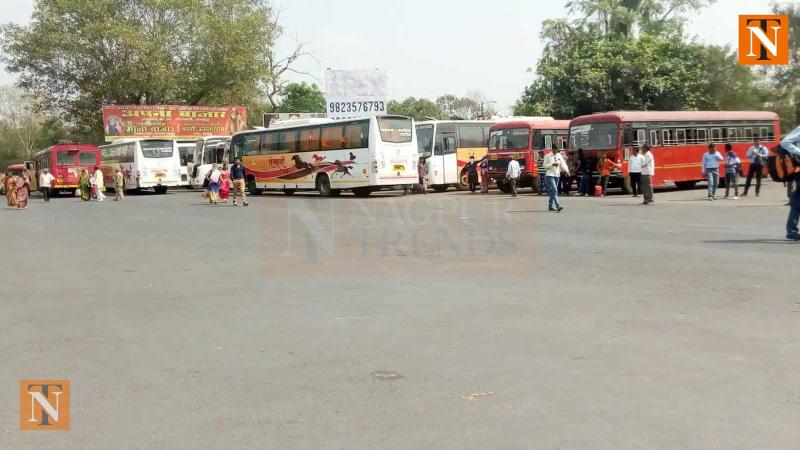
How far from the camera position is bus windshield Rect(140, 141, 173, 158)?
135 feet

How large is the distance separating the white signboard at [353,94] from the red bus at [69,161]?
1329cm

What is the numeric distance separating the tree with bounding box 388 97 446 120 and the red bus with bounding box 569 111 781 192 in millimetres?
60102

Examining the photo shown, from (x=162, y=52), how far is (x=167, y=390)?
4633 centimetres

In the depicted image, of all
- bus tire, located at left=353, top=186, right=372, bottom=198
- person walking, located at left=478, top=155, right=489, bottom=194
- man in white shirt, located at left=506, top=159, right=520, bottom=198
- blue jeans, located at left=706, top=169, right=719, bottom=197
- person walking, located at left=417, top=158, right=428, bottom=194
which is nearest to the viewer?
blue jeans, located at left=706, top=169, right=719, bottom=197

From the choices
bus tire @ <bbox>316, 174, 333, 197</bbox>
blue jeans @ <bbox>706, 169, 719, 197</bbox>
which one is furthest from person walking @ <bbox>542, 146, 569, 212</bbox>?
bus tire @ <bbox>316, 174, 333, 197</bbox>

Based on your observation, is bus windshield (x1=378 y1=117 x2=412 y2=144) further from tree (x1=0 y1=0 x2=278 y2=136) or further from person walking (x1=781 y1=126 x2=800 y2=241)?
tree (x1=0 y1=0 x2=278 y2=136)

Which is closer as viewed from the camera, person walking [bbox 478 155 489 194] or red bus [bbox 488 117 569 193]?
red bus [bbox 488 117 569 193]

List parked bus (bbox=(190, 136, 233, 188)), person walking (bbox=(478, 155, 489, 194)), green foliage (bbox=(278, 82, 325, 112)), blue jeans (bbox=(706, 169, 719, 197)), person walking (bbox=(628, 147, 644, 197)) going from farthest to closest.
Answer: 1. green foliage (bbox=(278, 82, 325, 112))
2. parked bus (bbox=(190, 136, 233, 188))
3. person walking (bbox=(478, 155, 489, 194))
4. person walking (bbox=(628, 147, 644, 197))
5. blue jeans (bbox=(706, 169, 719, 197))

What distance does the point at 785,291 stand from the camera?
326 inches

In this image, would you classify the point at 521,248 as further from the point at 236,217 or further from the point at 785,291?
the point at 236,217

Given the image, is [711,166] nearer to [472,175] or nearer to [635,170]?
[635,170]

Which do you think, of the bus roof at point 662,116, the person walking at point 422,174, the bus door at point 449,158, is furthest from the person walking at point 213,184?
the bus roof at point 662,116

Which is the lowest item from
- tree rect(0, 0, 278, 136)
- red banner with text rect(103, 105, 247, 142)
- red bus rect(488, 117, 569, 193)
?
red bus rect(488, 117, 569, 193)

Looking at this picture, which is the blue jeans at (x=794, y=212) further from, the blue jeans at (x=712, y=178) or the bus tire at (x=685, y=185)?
the bus tire at (x=685, y=185)
